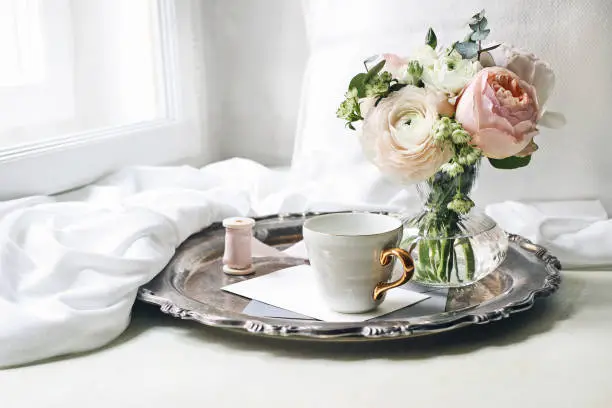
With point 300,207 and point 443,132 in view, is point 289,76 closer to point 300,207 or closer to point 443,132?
point 300,207

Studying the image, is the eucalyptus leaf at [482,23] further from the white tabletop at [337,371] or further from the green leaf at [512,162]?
the white tabletop at [337,371]

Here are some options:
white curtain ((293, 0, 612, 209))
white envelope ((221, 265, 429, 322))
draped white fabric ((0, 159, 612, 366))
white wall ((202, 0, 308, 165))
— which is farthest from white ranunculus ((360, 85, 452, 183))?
white wall ((202, 0, 308, 165))

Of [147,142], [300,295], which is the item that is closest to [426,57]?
[300,295]

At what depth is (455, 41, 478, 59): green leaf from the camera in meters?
0.83

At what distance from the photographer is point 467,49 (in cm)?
83

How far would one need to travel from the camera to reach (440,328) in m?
0.73

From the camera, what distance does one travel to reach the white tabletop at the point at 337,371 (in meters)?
0.64

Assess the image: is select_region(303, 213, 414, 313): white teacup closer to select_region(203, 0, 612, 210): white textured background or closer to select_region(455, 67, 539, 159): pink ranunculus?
select_region(455, 67, 539, 159): pink ranunculus

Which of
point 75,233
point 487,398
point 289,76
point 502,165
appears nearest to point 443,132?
point 502,165

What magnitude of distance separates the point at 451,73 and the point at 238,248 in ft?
1.14

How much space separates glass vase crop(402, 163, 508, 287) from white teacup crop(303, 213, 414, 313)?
0.33 feet

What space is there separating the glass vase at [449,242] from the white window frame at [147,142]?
536 millimetres

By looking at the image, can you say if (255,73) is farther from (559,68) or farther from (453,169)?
(453,169)

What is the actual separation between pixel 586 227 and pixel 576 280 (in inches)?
5.3
